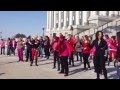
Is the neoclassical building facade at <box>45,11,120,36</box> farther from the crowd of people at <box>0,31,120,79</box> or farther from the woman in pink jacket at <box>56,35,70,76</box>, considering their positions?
the woman in pink jacket at <box>56,35,70,76</box>

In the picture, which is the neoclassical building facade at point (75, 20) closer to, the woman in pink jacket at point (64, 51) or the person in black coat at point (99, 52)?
the woman in pink jacket at point (64, 51)

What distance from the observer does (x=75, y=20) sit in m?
52.0

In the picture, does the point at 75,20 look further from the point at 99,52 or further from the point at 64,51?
the point at 99,52

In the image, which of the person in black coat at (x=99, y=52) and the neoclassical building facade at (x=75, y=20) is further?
the neoclassical building facade at (x=75, y=20)

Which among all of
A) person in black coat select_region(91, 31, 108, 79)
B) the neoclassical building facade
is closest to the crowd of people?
person in black coat select_region(91, 31, 108, 79)

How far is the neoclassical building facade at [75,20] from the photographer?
3606 centimetres

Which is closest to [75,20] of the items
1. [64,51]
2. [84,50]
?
[84,50]

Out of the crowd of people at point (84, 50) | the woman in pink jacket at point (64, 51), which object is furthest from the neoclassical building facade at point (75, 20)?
the woman in pink jacket at point (64, 51)

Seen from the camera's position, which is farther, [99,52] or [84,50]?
[84,50]
